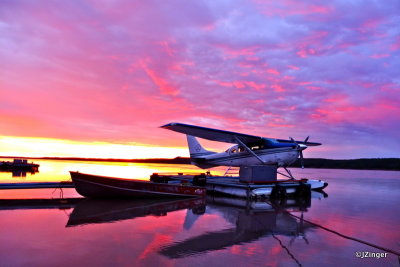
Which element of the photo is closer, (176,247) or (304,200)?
(176,247)

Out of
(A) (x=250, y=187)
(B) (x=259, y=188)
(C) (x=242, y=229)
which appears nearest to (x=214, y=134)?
(A) (x=250, y=187)

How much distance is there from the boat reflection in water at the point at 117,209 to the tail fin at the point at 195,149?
26.2 feet

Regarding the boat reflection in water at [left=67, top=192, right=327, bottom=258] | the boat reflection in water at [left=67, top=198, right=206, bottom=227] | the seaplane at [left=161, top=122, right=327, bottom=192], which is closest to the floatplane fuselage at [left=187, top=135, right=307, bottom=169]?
the seaplane at [left=161, top=122, right=327, bottom=192]

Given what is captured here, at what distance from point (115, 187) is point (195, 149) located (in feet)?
34.9

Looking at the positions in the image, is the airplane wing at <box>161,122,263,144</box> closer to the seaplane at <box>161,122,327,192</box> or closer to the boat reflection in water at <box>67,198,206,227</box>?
the seaplane at <box>161,122,327,192</box>

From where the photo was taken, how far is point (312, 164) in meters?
127

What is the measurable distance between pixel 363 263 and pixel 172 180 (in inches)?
568

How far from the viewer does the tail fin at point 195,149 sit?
21638 millimetres

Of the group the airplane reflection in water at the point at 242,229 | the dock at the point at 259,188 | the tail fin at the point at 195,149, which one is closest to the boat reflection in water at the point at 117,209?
the airplane reflection in water at the point at 242,229

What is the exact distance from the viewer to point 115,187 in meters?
12.6

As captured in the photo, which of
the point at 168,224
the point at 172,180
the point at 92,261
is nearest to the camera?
the point at 92,261

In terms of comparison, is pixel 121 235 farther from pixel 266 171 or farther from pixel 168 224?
pixel 266 171

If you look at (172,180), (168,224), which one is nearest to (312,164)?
(172,180)

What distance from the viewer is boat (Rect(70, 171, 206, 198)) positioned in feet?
41.1
